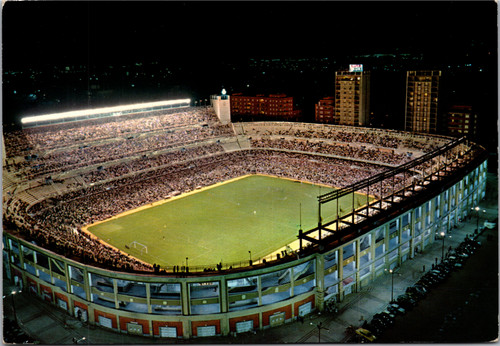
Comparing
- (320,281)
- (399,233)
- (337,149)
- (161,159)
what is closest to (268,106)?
(337,149)

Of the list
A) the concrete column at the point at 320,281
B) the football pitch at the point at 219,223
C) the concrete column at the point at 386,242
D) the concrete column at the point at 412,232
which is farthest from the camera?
the football pitch at the point at 219,223

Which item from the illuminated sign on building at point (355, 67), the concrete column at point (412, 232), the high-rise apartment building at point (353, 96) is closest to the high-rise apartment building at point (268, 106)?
the high-rise apartment building at point (353, 96)

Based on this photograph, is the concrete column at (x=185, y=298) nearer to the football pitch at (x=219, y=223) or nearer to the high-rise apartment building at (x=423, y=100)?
the football pitch at (x=219, y=223)

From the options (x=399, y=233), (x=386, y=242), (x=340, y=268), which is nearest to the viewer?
(x=340, y=268)

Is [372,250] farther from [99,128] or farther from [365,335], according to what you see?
[99,128]

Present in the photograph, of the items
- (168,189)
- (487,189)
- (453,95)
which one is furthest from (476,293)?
(453,95)
